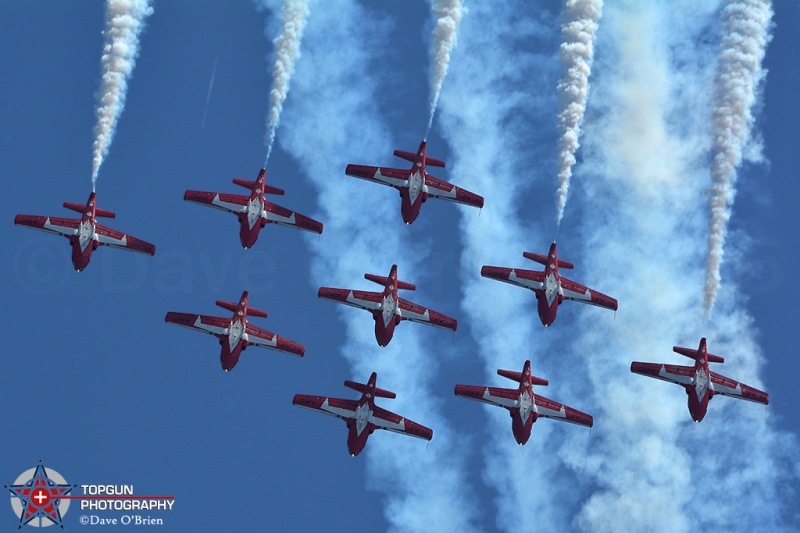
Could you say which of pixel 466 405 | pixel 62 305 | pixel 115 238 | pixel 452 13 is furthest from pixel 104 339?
pixel 452 13

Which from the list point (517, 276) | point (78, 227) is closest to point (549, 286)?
point (517, 276)

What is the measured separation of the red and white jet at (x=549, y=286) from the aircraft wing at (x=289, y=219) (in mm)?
9160

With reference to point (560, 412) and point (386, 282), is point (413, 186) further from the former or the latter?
point (560, 412)

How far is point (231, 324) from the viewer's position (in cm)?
8819

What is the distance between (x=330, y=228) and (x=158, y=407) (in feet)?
45.5

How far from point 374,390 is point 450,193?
11.1 metres

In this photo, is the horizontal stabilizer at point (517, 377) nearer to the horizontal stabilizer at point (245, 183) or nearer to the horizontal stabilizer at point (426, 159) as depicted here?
the horizontal stabilizer at point (426, 159)

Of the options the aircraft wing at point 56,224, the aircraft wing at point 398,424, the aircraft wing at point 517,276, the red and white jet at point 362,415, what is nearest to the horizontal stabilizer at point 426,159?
the aircraft wing at point 517,276

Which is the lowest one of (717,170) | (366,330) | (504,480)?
(504,480)

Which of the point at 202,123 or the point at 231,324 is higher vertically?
the point at 202,123

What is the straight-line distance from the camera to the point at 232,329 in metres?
88.1

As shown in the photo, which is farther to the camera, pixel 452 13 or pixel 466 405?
pixel 466 405

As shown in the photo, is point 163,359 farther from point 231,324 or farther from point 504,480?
point 504,480

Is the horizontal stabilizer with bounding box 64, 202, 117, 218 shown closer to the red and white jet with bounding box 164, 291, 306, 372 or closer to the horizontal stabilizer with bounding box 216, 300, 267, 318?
the red and white jet with bounding box 164, 291, 306, 372
